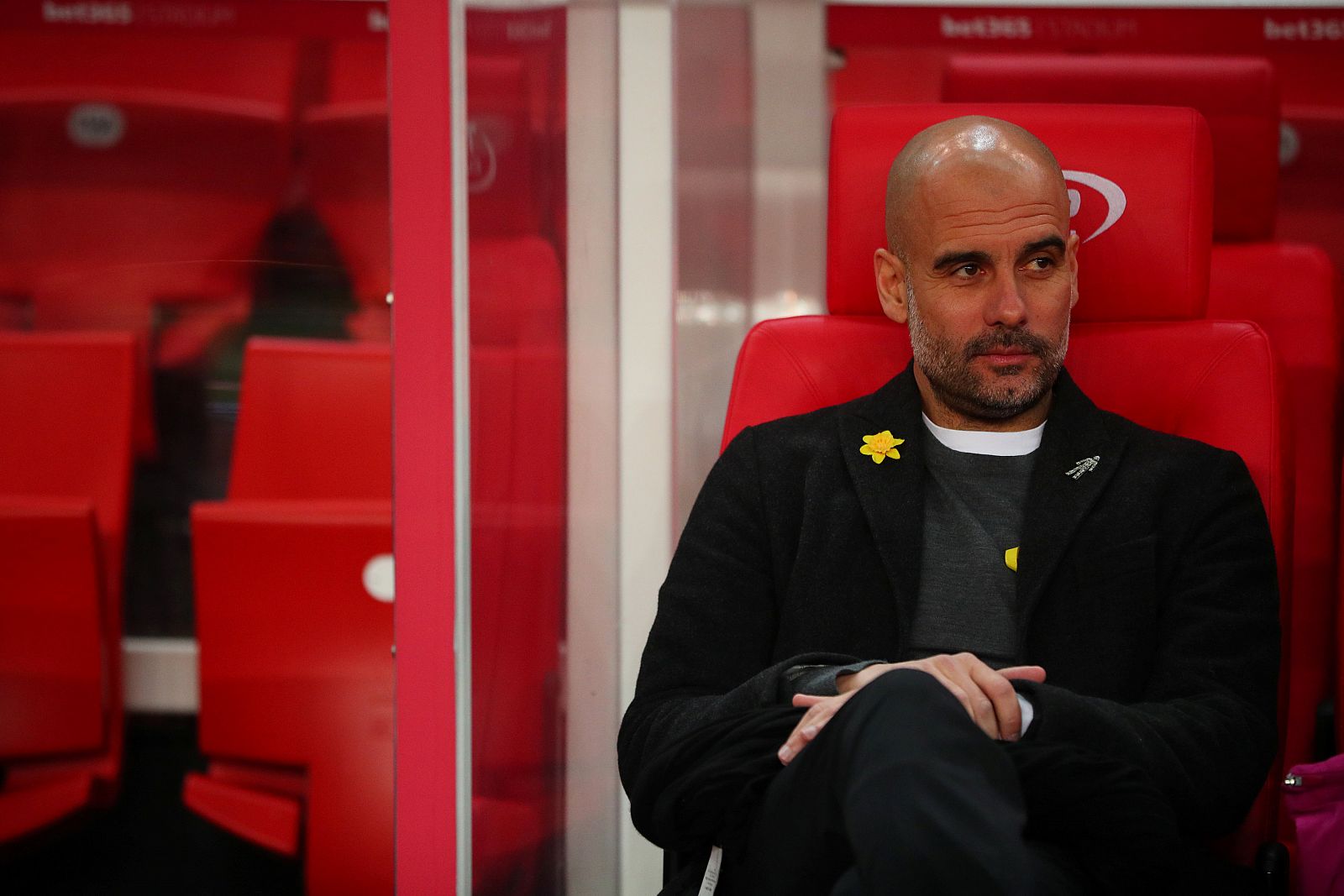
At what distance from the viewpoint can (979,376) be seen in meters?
1.30

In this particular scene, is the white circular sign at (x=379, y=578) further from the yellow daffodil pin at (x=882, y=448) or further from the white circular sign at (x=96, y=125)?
the white circular sign at (x=96, y=125)

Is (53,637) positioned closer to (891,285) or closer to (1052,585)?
(891,285)

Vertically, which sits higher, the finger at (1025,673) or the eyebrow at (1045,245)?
the eyebrow at (1045,245)

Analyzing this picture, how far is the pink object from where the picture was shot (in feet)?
3.47

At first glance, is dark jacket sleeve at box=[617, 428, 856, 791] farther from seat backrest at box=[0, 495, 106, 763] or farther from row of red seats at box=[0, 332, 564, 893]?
seat backrest at box=[0, 495, 106, 763]

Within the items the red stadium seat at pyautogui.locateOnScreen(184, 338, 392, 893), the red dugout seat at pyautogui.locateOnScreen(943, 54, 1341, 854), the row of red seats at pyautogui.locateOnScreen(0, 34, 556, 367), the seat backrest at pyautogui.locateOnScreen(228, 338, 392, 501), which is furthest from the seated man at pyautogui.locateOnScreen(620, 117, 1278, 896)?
the row of red seats at pyautogui.locateOnScreen(0, 34, 556, 367)

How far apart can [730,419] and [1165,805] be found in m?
0.62

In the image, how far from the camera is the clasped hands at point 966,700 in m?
1.02

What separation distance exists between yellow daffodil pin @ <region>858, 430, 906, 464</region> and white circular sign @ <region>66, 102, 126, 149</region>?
248 cm

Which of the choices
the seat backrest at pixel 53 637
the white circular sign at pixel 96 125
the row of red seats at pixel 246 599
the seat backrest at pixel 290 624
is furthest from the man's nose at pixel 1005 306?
the white circular sign at pixel 96 125

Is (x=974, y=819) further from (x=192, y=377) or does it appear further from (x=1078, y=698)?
(x=192, y=377)

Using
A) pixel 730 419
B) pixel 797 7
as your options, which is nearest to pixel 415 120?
pixel 730 419

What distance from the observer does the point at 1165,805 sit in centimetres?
98

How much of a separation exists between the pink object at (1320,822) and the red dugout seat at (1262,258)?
0.45 meters
